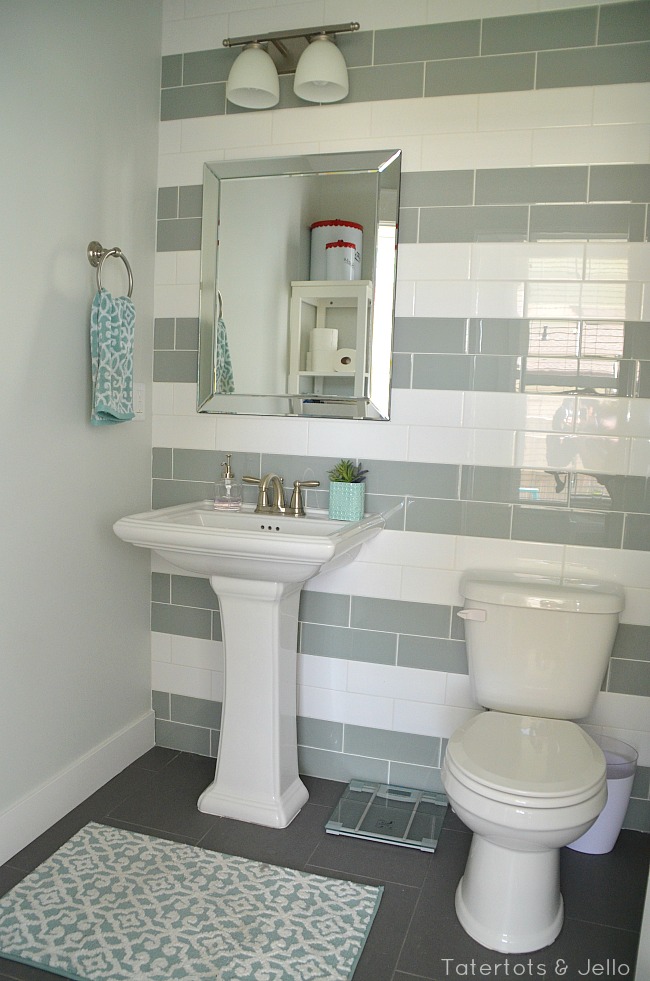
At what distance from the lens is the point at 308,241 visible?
8.27ft

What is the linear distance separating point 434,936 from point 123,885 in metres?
0.82

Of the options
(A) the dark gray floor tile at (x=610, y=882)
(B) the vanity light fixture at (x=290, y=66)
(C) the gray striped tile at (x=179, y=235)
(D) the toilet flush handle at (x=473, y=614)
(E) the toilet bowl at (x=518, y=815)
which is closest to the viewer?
(E) the toilet bowl at (x=518, y=815)

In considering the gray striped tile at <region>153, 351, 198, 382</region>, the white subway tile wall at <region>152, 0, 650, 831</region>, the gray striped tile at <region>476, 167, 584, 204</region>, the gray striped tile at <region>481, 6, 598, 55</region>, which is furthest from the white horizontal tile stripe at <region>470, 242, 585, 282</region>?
the gray striped tile at <region>153, 351, 198, 382</region>

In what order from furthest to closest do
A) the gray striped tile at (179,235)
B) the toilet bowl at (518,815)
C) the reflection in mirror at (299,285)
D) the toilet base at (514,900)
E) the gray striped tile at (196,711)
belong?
the gray striped tile at (196,711), the gray striped tile at (179,235), the reflection in mirror at (299,285), the toilet base at (514,900), the toilet bowl at (518,815)

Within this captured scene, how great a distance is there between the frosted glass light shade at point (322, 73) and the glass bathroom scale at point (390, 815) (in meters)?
2.25

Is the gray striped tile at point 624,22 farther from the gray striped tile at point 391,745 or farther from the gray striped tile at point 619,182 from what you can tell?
the gray striped tile at point 391,745

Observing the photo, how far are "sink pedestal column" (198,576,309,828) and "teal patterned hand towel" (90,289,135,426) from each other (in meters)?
0.61

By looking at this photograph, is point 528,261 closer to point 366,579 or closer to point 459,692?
point 366,579

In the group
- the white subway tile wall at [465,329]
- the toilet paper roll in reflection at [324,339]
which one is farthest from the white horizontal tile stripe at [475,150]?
the toilet paper roll in reflection at [324,339]

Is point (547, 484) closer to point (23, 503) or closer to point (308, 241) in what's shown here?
point (308, 241)

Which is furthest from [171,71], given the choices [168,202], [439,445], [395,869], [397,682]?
[395,869]

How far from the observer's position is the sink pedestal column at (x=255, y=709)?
2.31 meters

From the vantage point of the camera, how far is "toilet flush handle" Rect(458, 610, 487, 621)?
7.34 ft

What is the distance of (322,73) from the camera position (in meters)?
2.33
